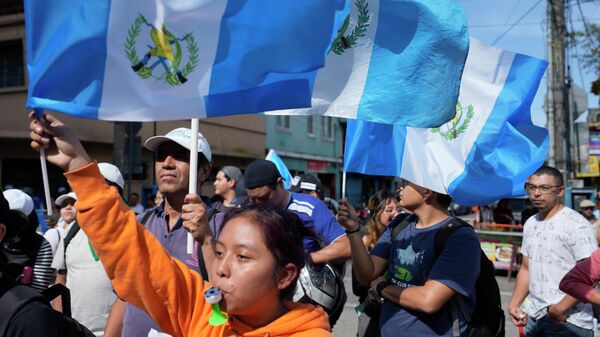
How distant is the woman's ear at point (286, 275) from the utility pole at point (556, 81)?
41.4ft

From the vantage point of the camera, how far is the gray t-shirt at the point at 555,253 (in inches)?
169

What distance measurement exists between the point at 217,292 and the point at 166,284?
0.24 m

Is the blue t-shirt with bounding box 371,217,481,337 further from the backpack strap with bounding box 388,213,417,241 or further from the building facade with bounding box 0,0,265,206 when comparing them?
the building facade with bounding box 0,0,265,206

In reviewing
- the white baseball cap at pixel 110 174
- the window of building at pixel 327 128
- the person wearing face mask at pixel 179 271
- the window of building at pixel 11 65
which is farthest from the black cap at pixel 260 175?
the window of building at pixel 327 128

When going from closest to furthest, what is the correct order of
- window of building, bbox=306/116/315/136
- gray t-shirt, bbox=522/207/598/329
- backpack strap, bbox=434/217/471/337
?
1. backpack strap, bbox=434/217/471/337
2. gray t-shirt, bbox=522/207/598/329
3. window of building, bbox=306/116/315/136

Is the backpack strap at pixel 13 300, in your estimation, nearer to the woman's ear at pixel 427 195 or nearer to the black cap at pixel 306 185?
the woman's ear at pixel 427 195

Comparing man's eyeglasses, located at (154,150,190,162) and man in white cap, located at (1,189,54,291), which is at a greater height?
man's eyeglasses, located at (154,150,190,162)

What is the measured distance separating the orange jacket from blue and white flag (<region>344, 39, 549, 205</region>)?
1.81 metres

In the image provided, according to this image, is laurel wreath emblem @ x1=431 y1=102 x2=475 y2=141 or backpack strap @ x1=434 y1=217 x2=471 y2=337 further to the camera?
laurel wreath emblem @ x1=431 y1=102 x2=475 y2=141

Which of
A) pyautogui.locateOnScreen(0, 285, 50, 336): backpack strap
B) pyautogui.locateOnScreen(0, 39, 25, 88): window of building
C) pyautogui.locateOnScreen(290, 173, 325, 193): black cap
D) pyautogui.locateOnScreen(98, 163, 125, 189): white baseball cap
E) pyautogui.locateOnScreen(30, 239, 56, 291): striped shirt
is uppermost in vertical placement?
pyautogui.locateOnScreen(0, 39, 25, 88): window of building

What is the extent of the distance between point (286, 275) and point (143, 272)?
0.47m

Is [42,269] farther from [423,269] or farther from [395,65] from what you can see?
[395,65]

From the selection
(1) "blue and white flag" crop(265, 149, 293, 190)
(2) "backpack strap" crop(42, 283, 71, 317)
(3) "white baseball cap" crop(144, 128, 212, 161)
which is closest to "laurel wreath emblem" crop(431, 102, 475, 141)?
(3) "white baseball cap" crop(144, 128, 212, 161)

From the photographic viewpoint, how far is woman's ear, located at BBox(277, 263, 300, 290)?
201 centimetres
